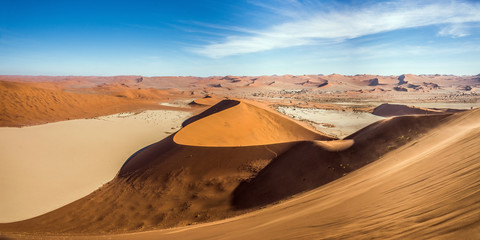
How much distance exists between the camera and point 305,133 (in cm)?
1481

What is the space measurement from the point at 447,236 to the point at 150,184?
31.2 ft

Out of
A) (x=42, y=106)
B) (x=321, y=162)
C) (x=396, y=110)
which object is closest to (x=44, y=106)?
(x=42, y=106)

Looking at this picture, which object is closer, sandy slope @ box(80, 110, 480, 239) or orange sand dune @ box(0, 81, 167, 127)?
sandy slope @ box(80, 110, 480, 239)

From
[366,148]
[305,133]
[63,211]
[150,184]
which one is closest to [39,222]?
[63,211]

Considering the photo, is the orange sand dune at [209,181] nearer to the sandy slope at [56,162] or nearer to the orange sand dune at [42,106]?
the sandy slope at [56,162]

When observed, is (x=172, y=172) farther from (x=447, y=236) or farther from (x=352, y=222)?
(x=447, y=236)

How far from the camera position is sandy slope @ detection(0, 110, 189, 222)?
8594 millimetres

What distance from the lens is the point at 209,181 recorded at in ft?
29.5

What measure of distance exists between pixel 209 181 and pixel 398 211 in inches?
286

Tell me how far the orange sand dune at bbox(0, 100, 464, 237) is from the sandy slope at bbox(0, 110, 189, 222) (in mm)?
1052

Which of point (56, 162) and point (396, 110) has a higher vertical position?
point (396, 110)

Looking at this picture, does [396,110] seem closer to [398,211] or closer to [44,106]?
[398,211]

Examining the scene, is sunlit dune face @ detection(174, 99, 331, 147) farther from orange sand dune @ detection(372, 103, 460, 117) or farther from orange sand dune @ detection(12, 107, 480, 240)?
orange sand dune @ detection(372, 103, 460, 117)

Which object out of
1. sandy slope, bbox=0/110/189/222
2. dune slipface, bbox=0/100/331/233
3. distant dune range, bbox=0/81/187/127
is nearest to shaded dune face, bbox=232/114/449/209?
dune slipface, bbox=0/100/331/233
